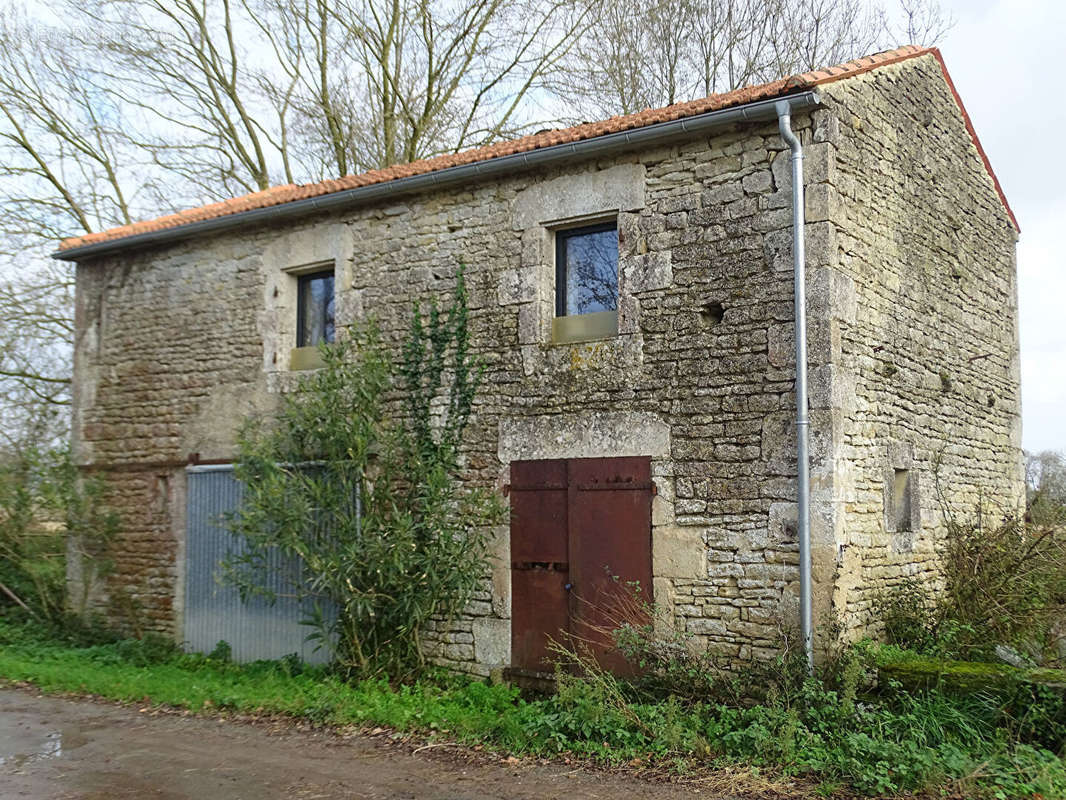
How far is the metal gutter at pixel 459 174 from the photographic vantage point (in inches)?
284

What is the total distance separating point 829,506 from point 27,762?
575 centimetres

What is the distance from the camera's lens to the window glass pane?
8.16 meters

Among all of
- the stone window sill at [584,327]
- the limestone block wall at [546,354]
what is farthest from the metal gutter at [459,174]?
the stone window sill at [584,327]

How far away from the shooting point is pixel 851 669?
6316 mm

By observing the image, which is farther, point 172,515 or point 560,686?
point 172,515

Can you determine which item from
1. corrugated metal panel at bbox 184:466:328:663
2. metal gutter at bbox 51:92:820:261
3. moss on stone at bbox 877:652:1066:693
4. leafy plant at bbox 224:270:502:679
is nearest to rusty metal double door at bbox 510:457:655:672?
leafy plant at bbox 224:270:502:679

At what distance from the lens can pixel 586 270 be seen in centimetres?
833

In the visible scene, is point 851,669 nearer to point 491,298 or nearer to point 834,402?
point 834,402

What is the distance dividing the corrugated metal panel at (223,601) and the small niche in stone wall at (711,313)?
14.8ft

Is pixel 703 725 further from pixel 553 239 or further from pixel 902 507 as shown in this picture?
pixel 553 239

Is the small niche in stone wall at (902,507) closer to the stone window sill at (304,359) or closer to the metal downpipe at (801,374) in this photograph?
the metal downpipe at (801,374)

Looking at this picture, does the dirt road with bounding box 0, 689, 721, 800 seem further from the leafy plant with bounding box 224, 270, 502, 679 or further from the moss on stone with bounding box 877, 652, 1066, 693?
the moss on stone with bounding box 877, 652, 1066, 693

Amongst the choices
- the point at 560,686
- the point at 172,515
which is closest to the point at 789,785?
the point at 560,686

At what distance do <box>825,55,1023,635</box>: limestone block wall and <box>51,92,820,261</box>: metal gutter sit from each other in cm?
68
